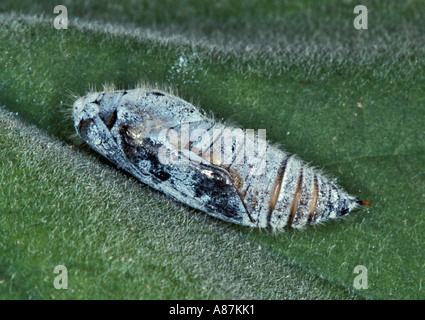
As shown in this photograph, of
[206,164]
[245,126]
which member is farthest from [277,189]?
[245,126]

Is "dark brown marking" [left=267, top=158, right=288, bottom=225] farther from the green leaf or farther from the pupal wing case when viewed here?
the green leaf

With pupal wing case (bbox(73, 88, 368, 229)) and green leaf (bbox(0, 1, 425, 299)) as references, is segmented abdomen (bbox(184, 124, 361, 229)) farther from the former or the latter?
green leaf (bbox(0, 1, 425, 299))

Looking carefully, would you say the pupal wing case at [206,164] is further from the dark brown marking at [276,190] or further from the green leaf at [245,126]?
the green leaf at [245,126]

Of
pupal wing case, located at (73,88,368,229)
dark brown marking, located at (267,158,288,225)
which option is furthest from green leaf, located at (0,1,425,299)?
dark brown marking, located at (267,158,288,225)

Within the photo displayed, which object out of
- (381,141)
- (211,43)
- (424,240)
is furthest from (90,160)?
(424,240)

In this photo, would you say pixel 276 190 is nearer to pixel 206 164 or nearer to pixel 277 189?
pixel 277 189

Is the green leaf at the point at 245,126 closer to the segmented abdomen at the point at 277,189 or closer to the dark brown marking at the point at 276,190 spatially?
the segmented abdomen at the point at 277,189

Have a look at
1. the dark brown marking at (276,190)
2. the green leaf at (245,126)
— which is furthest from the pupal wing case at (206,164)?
the green leaf at (245,126)

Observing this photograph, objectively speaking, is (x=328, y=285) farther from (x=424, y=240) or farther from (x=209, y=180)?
(x=209, y=180)

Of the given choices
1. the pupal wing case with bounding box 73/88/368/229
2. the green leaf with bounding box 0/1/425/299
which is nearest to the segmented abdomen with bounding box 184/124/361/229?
the pupal wing case with bounding box 73/88/368/229
